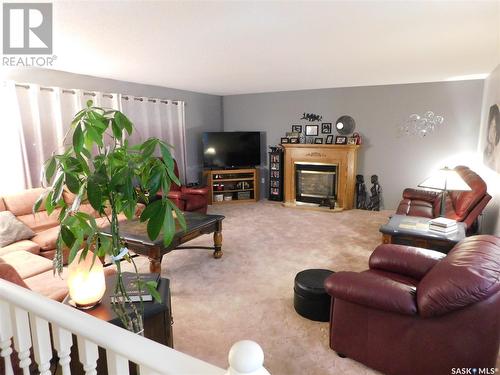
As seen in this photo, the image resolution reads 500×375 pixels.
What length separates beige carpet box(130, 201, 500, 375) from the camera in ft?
7.16

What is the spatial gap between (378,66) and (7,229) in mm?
4645

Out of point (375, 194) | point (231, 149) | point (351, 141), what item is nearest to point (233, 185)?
point (231, 149)

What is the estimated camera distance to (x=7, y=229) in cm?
323

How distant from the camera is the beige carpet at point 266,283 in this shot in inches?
86.0

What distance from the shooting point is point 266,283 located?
317 centimetres

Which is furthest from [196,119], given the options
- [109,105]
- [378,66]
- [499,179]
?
[499,179]

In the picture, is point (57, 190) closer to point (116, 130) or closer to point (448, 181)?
point (116, 130)

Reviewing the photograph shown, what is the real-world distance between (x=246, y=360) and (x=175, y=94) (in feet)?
20.1

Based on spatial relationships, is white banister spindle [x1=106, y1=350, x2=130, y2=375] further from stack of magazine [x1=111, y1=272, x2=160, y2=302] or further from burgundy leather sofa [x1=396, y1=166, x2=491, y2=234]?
burgundy leather sofa [x1=396, y1=166, x2=491, y2=234]

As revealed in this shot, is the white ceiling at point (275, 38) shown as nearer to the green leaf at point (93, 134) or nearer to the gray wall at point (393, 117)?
the gray wall at point (393, 117)

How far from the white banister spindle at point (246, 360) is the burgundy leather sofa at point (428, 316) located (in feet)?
4.62

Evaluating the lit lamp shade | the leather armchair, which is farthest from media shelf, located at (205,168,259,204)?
the lit lamp shade

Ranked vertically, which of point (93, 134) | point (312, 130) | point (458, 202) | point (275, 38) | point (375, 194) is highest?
point (275, 38)

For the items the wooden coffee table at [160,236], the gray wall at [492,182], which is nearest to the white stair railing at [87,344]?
the wooden coffee table at [160,236]
